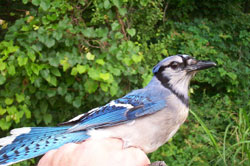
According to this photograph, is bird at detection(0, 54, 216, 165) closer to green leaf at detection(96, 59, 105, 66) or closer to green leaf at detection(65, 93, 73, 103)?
green leaf at detection(96, 59, 105, 66)

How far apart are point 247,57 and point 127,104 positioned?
3889 mm

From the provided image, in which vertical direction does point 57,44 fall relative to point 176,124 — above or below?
above

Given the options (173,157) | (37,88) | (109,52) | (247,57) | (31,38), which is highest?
(31,38)

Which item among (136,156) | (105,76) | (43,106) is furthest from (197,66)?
(43,106)

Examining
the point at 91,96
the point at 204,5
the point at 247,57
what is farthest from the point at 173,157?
the point at 204,5

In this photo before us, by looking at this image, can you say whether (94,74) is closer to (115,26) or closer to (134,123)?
(115,26)

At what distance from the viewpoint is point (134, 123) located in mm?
1698

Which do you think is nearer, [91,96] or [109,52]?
[109,52]

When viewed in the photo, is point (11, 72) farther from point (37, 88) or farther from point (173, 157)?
point (173, 157)

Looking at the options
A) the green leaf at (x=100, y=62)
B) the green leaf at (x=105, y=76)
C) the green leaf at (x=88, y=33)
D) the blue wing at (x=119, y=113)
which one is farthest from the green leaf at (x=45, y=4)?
the blue wing at (x=119, y=113)

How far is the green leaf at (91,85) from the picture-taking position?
2520 mm

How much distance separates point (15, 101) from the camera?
272 centimetres

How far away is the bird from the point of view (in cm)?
154

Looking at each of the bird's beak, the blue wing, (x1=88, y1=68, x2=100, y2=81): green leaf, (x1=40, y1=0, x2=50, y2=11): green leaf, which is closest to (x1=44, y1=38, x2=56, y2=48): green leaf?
(x1=40, y1=0, x2=50, y2=11): green leaf
